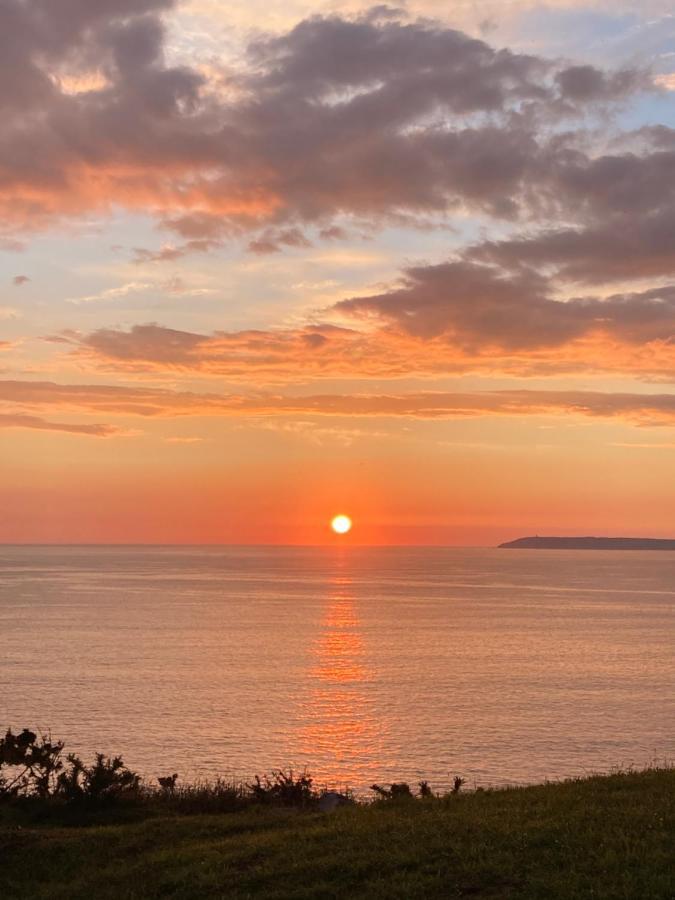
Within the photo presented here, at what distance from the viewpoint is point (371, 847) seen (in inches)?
722

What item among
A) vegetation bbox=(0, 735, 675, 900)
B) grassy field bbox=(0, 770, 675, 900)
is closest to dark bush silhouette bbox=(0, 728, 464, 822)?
vegetation bbox=(0, 735, 675, 900)

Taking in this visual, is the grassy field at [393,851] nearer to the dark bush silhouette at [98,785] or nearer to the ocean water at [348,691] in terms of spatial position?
the dark bush silhouette at [98,785]

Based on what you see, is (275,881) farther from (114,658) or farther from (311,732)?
(114,658)

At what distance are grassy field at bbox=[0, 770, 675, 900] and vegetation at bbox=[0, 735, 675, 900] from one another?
0.03m

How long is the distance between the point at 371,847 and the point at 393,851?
2.21ft

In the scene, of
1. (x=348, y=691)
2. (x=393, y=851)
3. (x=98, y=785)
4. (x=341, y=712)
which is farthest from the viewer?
(x=348, y=691)

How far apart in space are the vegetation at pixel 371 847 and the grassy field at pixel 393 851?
0.03 meters

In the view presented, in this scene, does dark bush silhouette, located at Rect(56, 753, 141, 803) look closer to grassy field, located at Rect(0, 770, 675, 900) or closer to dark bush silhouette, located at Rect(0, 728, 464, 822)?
dark bush silhouette, located at Rect(0, 728, 464, 822)

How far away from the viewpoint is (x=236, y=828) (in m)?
22.0

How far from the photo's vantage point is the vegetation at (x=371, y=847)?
15891 mm

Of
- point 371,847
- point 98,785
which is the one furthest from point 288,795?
point 371,847

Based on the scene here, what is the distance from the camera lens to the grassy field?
52.0 feet

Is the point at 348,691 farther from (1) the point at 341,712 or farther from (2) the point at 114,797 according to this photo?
(2) the point at 114,797

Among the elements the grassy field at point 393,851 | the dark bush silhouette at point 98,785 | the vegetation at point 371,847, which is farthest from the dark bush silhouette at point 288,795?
the dark bush silhouette at point 98,785
